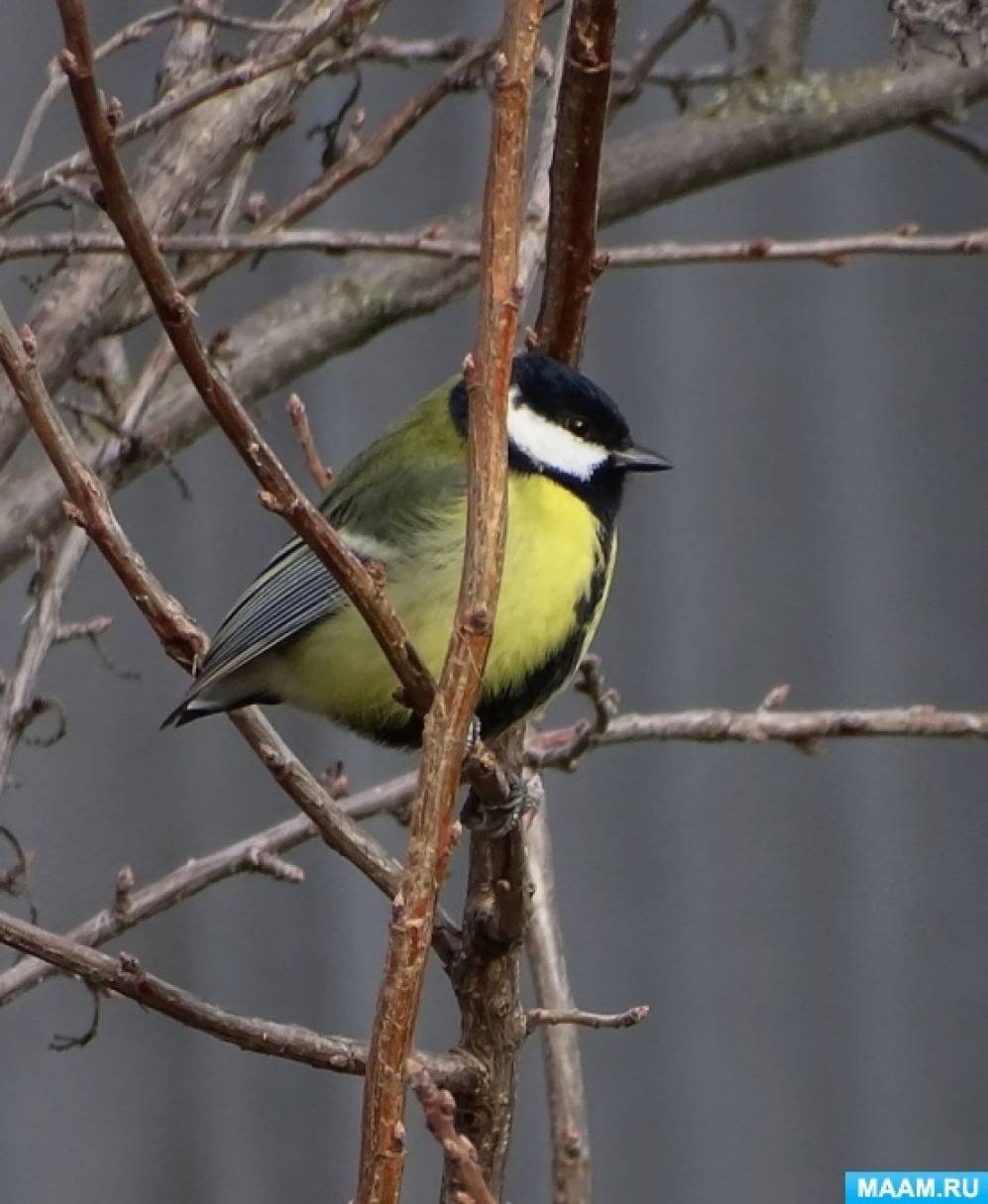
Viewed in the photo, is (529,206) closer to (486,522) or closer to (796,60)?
(796,60)

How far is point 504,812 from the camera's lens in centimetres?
101

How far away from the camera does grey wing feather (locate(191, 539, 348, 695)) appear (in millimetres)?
1281

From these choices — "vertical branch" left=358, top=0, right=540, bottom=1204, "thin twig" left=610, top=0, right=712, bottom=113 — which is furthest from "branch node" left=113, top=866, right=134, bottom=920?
"thin twig" left=610, top=0, right=712, bottom=113

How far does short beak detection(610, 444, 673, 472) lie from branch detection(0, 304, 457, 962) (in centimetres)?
40

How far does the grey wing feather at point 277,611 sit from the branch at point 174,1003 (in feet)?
1.23

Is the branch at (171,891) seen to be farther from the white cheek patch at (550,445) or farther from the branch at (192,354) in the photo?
the branch at (192,354)

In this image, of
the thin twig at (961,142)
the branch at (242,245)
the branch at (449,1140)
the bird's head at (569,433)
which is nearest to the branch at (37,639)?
the branch at (242,245)

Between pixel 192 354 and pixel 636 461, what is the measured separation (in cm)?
76

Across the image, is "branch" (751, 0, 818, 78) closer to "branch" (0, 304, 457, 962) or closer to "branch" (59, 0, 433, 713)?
"branch" (0, 304, 457, 962)

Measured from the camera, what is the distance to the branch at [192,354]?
62 cm

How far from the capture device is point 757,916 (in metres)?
2.15

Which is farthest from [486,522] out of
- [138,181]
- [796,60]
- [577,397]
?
[796,60]

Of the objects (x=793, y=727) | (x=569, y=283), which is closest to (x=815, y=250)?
(x=569, y=283)

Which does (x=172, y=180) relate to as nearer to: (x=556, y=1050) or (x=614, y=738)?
(x=614, y=738)
